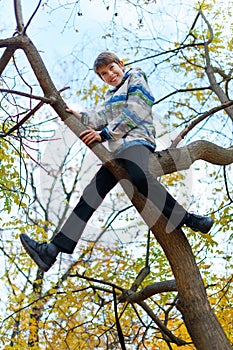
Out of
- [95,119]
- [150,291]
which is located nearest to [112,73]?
[95,119]

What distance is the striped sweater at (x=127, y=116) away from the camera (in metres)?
3.06

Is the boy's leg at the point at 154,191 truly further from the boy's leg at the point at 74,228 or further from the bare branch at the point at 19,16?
the bare branch at the point at 19,16

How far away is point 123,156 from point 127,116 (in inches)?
10.3

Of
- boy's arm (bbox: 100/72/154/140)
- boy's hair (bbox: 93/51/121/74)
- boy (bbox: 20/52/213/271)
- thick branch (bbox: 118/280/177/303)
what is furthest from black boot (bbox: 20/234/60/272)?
boy's hair (bbox: 93/51/121/74)

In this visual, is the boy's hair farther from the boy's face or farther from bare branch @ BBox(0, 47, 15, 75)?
bare branch @ BBox(0, 47, 15, 75)

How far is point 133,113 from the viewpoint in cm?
307

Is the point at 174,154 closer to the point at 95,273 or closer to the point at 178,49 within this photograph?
the point at 178,49

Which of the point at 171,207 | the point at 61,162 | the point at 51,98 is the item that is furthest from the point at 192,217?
Result: the point at 61,162

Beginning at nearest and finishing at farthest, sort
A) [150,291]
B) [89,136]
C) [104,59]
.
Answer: [89,136], [104,59], [150,291]

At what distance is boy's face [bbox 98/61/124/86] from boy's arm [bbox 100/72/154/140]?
10 centimetres

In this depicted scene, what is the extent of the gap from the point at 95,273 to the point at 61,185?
6.08m

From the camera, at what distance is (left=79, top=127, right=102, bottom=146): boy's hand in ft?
9.68

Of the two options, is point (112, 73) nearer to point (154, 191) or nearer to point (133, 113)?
point (133, 113)

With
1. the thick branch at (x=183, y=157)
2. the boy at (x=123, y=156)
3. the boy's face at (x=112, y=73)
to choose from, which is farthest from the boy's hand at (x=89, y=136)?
the boy's face at (x=112, y=73)
